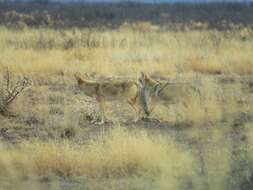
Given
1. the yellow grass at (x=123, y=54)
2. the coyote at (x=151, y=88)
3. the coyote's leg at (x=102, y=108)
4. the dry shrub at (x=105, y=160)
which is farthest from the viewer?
the yellow grass at (x=123, y=54)

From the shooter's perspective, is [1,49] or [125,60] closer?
[125,60]

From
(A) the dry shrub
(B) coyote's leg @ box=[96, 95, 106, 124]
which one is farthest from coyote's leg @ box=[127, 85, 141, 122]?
(A) the dry shrub

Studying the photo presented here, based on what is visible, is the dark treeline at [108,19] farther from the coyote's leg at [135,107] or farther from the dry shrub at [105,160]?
the dry shrub at [105,160]

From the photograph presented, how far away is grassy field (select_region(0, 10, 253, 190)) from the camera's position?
925 cm

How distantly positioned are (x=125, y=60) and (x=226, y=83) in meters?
4.64

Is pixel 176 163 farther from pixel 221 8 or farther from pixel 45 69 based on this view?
pixel 221 8

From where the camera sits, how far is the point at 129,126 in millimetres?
13430

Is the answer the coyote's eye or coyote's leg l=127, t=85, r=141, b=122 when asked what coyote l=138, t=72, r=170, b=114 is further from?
coyote's leg l=127, t=85, r=141, b=122

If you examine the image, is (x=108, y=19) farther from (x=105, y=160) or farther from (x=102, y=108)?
(x=105, y=160)

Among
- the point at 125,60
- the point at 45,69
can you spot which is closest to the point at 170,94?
the point at 45,69

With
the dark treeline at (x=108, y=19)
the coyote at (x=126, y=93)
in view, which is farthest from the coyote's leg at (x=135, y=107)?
the dark treeline at (x=108, y=19)

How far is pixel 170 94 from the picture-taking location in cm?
1459

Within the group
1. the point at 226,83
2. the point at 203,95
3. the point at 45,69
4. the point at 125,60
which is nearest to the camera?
the point at 203,95

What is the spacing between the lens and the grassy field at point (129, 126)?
364 inches
